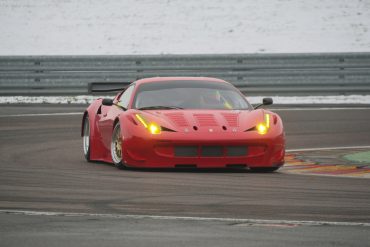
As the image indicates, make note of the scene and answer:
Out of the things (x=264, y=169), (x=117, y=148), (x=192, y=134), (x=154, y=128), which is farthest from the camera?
(x=117, y=148)

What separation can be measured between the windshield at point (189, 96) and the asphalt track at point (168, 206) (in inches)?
35.0

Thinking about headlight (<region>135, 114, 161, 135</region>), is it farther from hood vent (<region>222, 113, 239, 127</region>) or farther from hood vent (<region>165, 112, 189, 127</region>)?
hood vent (<region>222, 113, 239, 127</region>)

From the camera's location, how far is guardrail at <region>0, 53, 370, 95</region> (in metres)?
25.9

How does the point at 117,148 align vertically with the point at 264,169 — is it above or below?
above

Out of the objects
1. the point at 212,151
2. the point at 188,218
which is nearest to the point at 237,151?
the point at 212,151

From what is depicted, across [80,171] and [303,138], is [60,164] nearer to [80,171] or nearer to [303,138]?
[80,171]

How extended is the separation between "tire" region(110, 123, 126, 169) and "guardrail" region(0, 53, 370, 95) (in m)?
12.7

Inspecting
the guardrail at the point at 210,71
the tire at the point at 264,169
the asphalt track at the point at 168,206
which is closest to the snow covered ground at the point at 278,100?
the guardrail at the point at 210,71

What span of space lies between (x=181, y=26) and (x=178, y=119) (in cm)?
3112

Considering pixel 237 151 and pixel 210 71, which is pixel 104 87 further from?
pixel 210 71

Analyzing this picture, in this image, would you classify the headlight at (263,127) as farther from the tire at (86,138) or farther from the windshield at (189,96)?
the tire at (86,138)

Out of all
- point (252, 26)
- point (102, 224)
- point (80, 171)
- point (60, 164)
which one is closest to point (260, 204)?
point (102, 224)

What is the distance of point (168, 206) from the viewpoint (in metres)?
8.85

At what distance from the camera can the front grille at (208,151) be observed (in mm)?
12266
